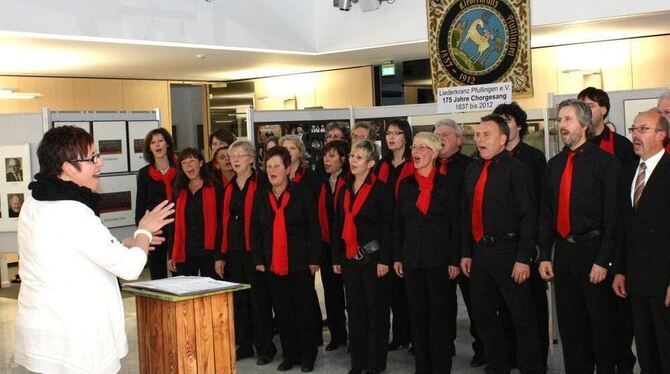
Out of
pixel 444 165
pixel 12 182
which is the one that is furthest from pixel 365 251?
pixel 12 182

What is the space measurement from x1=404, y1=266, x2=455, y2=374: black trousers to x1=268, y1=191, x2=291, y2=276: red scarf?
33.8 inches

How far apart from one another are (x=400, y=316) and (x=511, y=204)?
67.3 inches

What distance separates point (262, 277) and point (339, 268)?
0.64m

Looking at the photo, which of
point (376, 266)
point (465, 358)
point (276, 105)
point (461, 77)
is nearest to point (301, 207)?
point (376, 266)

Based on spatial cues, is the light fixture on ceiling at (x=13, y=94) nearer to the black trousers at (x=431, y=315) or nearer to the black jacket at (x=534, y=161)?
the black trousers at (x=431, y=315)

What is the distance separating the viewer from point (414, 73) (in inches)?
487

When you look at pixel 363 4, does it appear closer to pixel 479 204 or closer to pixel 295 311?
pixel 295 311

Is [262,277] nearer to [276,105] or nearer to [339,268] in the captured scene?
[339,268]

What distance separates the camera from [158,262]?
22.0ft

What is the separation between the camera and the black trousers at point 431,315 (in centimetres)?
508

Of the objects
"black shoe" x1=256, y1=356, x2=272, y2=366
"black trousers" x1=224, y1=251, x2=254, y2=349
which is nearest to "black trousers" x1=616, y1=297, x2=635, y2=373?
"black shoe" x1=256, y1=356, x2=272, y2=366

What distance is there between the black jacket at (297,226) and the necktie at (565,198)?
1.70 m

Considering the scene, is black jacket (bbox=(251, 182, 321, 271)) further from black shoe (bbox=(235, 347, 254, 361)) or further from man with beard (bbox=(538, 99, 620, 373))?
man with beard (bbox=(538, 99, 620, 373))

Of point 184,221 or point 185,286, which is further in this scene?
point 184,221
